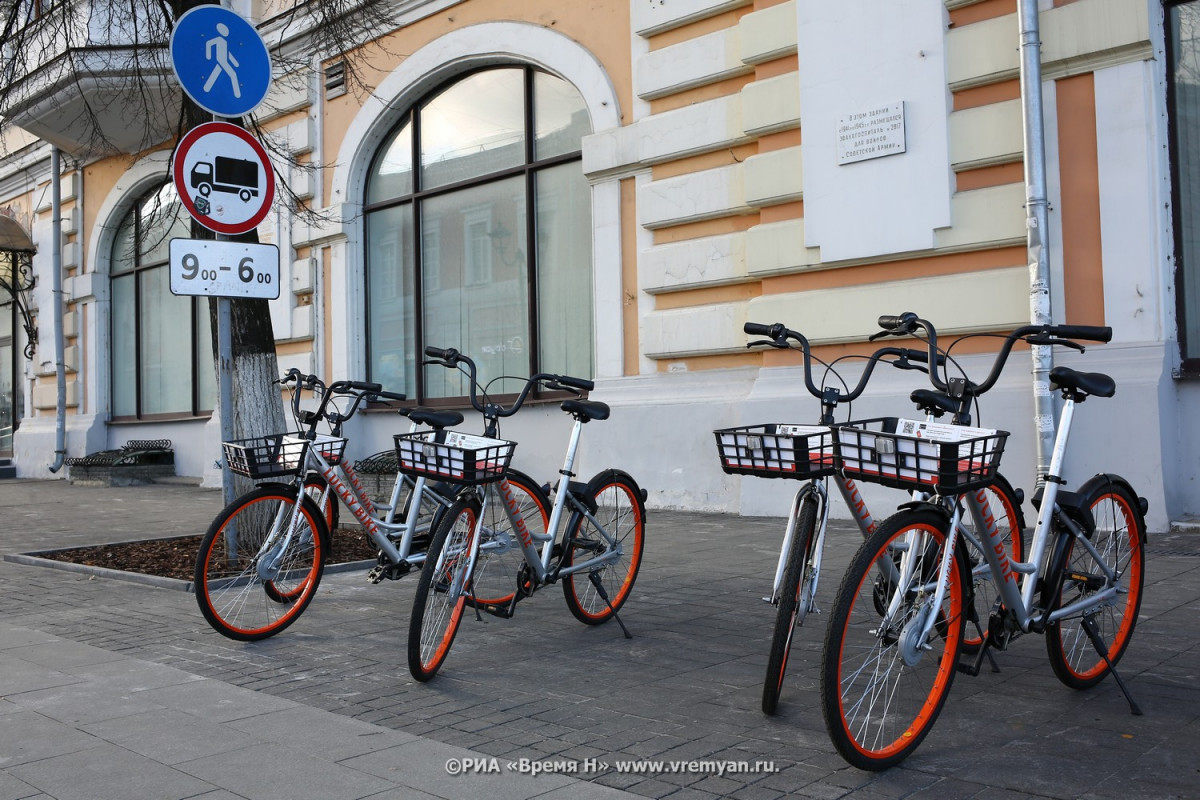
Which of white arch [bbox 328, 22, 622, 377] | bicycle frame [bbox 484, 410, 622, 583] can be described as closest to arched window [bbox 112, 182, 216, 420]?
white arch [bbox 328, 22, 622, 377]

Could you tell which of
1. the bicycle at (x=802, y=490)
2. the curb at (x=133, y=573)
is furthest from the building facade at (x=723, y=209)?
the bicycle at (x=802, y=490)

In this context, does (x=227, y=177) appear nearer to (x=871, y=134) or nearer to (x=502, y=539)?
(x=502, y=539)

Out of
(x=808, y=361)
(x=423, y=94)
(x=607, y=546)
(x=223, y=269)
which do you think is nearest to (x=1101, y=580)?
(x=808, y=361)

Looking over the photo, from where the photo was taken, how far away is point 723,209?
9.62 meters

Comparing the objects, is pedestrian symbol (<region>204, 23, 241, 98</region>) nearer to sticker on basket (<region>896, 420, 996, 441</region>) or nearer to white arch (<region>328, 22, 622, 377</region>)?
sticker on basket (<region>896, 420, 996, 441</region>)

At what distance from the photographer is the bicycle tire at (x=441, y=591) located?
4270 mm

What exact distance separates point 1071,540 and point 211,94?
4.96 m

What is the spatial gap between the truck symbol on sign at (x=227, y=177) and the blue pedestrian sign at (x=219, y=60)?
0.28m

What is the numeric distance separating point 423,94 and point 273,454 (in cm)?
847

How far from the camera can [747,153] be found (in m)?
9.55

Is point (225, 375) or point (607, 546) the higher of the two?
point (225, 375)

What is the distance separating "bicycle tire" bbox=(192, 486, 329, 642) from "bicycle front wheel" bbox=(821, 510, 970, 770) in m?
2.93

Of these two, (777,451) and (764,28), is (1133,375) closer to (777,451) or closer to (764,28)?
(764,28)

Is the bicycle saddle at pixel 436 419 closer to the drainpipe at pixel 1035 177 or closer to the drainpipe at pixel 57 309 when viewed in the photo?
the drainpipe at pixel 1035 177
